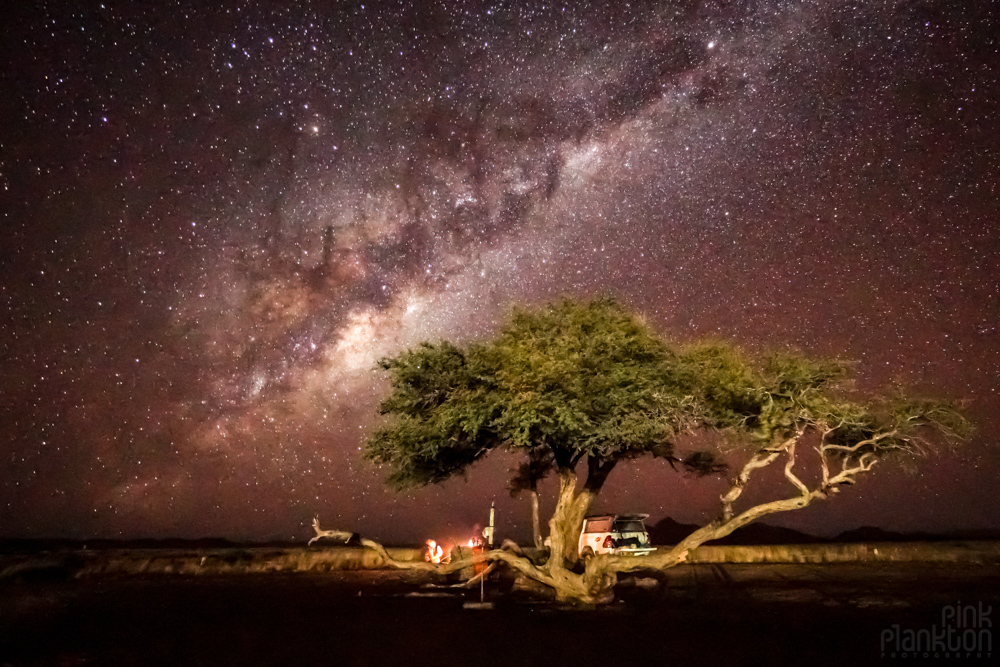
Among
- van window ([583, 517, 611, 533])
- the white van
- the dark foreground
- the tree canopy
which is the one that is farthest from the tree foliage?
van window ([583, 517, 611, 533])

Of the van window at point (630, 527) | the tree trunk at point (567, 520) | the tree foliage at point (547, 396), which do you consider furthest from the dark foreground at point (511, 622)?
the tree foliage at point (547, 396)

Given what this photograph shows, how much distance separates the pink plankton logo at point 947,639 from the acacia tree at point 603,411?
11.2ft

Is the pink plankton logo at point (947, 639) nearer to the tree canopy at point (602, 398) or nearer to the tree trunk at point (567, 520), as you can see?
the tree canopy at point (602, 398)

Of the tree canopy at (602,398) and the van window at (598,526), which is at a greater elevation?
the tree canopy at (602,398)

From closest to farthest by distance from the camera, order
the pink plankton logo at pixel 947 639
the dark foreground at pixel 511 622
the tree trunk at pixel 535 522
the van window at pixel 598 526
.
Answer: the pink plankton logo at pixel 947 639, the dark foreground at pixel 511 622, the tree trunk at pixel 535 522, the van window at pixel 598 526

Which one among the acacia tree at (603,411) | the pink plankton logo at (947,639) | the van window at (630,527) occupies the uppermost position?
the acacia tree at (603,411)

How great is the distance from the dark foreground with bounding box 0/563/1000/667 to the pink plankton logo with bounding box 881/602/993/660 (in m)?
0.06

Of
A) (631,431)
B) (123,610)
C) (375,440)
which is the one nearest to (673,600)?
(631,431)

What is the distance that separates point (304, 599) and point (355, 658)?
9192 mm

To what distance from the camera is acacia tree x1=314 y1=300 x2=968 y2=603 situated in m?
16.3

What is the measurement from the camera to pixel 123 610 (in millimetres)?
19406

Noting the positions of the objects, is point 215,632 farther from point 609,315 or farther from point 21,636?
point 609,315

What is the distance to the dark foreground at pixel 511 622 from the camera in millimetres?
11898

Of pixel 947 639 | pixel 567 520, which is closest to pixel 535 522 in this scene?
pixel 567 520
